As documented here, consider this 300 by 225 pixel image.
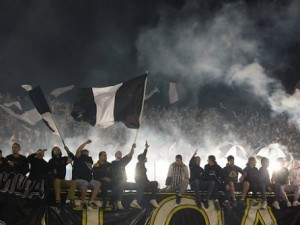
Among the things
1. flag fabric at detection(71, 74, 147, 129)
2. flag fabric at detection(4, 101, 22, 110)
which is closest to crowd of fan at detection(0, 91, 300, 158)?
flag fabric at detection(4, 101, 22, 110)

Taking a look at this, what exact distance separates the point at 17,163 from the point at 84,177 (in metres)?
1.70

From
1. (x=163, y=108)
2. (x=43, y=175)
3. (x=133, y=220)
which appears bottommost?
(x=133, y=220)

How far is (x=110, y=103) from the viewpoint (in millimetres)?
12781

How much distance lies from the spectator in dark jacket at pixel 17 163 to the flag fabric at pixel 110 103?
2.44 m

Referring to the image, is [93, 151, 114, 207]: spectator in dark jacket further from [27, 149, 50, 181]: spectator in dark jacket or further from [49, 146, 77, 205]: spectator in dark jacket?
[27, 149, 50, 181]: spectator in dark jacket

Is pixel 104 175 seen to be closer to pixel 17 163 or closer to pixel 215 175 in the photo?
pixel 17 163

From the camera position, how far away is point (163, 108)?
30.0 metres

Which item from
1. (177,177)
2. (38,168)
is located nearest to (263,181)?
(177,177)

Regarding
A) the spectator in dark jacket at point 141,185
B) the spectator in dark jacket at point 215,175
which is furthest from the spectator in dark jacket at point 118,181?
the spectator in dark jacket at point 215,175

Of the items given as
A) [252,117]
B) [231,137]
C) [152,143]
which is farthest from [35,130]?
[252,117]

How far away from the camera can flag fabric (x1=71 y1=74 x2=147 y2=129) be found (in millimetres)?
12602

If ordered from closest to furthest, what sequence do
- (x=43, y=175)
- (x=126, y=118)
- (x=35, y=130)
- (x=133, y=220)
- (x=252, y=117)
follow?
(x=43, y=175)
(x=133, y=220)
(x=126, y=118)
(x=35, y=130)
(x=252, y=117)

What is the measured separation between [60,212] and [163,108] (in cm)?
1951

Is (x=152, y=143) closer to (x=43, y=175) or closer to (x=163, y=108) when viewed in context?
(x=163, y=108)
